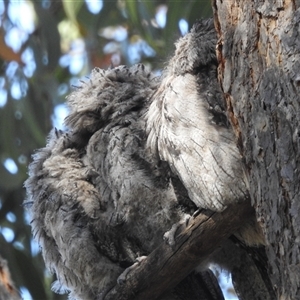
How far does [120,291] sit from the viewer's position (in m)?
2.20

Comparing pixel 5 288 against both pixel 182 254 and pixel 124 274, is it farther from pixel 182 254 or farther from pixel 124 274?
pixel 182 254

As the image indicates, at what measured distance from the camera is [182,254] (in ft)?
6.47

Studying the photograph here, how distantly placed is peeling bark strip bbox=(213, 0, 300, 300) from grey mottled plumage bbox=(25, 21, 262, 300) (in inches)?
9.3

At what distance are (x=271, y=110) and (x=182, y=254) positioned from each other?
610 mm

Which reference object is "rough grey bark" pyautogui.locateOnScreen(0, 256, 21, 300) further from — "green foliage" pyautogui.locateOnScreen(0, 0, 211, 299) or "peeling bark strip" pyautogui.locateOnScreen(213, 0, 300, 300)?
"green foliage" pyautogui.locateOnScreen(0, 0, 211, 299)

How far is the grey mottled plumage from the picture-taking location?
193cm

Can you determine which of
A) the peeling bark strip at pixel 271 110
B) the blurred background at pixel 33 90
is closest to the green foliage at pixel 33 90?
the blurred background at pixel 33 90

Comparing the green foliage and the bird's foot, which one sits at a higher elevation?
the green foliage

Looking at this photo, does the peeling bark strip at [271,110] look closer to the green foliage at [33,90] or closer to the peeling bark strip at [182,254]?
the peeling bark strip at [182,254]

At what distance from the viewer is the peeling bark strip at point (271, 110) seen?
1451mm

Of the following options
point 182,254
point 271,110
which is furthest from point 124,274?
point 271,110

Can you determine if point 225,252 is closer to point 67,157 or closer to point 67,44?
point 67,157

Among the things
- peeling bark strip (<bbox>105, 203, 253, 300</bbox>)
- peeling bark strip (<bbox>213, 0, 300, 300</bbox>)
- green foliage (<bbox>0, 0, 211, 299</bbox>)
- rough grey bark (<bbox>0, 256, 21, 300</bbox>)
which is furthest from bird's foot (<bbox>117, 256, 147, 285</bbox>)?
green foliage (<bbox>0, 0, 211, 299</bbox>)

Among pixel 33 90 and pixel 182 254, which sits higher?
→ pixel 33 90
